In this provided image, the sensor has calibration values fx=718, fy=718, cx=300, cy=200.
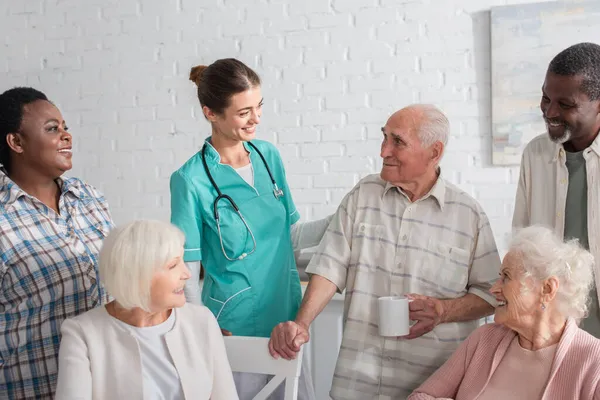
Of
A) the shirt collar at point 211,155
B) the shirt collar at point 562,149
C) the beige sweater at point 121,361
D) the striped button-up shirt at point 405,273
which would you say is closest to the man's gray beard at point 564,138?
the shirt collar at point 562,149

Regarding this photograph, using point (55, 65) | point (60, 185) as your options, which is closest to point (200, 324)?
point (60, 185)

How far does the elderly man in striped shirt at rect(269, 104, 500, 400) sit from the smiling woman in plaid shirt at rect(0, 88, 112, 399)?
2.29 feet

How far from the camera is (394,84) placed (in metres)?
3.67

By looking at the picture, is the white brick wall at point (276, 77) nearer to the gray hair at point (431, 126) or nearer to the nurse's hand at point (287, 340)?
the gray hair at point (431, 126)

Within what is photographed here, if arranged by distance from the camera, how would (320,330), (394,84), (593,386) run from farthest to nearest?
(394,84) < (320,330) < (593,386)

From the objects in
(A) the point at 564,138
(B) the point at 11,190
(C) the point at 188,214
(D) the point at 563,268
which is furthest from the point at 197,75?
(D) the point at 563,268

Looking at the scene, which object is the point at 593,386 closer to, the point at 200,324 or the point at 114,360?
the point at 200,324

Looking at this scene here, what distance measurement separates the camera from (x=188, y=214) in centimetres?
220

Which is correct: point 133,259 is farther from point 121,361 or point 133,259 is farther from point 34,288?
point 34,288

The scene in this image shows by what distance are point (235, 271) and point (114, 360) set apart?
52 centimetres

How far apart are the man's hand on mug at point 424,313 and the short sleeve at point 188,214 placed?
67 cm

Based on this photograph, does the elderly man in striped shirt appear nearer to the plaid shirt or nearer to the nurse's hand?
the nurse's hand

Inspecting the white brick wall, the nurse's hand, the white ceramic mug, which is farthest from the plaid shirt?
the white brick wall

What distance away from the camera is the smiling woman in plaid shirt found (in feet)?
6.81
